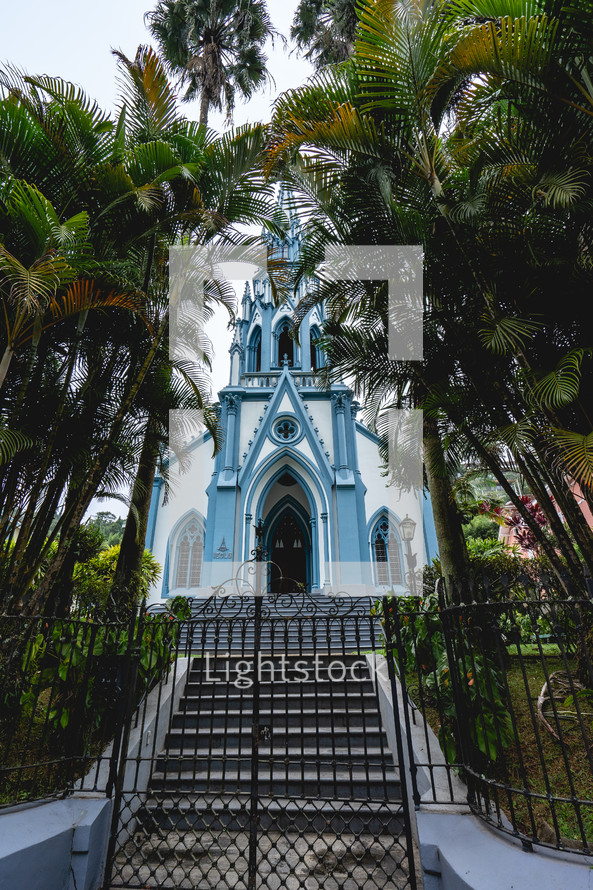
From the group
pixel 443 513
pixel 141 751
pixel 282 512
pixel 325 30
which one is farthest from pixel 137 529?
pixel 325 30

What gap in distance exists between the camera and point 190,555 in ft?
54.5

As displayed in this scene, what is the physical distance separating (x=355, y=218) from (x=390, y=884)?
653 centimetres

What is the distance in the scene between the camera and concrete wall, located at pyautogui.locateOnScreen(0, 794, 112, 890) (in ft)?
10.4

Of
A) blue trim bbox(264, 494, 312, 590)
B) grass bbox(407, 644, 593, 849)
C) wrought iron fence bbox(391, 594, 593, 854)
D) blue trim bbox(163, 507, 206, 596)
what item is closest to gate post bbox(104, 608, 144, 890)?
wrought iron fence bbox(391, 594, 593, 854)

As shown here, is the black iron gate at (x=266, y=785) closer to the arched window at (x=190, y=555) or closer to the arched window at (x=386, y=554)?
the arched window at (x=386, y=554)

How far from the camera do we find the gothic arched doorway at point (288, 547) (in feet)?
59.6

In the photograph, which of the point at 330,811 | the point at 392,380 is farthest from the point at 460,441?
the point at 330,811

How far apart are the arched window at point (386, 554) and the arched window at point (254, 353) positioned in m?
8.02

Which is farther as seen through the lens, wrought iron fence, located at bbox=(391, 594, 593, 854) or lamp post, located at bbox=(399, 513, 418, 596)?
lamp post, located at bbox=(399, 513, 418, 596)

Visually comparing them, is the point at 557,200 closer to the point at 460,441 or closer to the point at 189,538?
the point at 460,441

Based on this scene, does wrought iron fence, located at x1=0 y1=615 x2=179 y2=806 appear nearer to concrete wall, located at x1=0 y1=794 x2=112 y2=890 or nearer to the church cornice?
concrete wall, located at x1=0 y1=794 x2=112 y2=890

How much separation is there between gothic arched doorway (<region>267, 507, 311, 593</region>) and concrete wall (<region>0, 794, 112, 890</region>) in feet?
46.3

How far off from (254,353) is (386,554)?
9.72 meters

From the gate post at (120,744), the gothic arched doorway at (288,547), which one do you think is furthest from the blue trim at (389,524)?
the gate post at (120,744)
